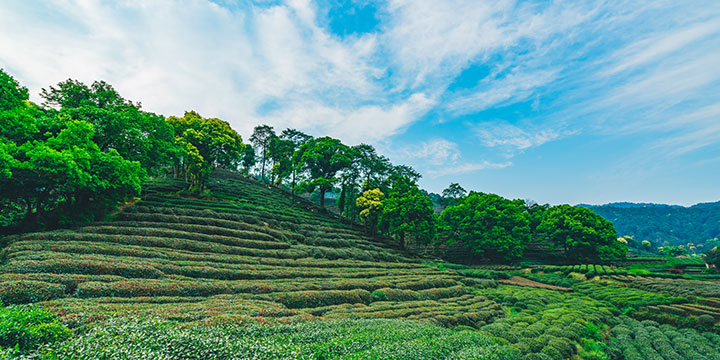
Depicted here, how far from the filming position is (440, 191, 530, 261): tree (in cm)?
4528

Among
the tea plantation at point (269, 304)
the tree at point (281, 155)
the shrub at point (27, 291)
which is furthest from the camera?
the tree at point (281, 155)

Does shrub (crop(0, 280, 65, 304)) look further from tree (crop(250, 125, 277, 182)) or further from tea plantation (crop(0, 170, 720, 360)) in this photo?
tree (crop(250, 125, 277, 182))

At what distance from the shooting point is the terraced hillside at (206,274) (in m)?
11.6

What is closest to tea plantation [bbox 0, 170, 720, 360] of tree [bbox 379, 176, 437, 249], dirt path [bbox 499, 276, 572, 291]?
dirt path [bbox 499, 276, 572, 291]

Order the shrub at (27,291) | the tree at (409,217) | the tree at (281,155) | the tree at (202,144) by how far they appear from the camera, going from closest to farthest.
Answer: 1. the shrub at (27,291)
2. the tree at (202,144)
3. the tree at (409,217)
4. the tree at (281,155)

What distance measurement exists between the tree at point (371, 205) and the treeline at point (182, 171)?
7.3 inches

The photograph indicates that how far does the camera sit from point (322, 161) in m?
52.0

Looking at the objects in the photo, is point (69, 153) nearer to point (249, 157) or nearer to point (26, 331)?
point (26, 331)

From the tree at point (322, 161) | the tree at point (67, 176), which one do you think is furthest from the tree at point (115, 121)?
the tree at point (322, 161)

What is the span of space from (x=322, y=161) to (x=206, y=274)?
35906mm

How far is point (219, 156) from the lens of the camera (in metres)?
39.8

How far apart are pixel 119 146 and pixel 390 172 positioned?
41.9 m

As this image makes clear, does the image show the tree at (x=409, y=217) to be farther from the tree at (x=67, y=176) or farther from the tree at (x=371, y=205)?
the tree at (x=67, y=176)

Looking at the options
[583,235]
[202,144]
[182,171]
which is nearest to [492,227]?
[583,235]
